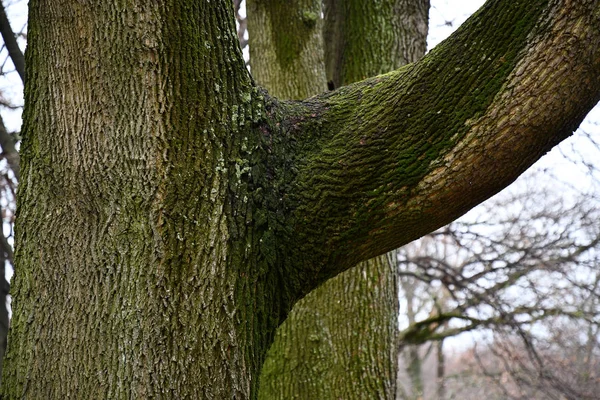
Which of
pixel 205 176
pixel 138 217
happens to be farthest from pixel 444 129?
pixel 138 217

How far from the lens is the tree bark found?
1980 mm

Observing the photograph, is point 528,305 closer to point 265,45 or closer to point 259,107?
point 265,45

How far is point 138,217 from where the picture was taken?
6.82 ft

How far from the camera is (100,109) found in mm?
2156

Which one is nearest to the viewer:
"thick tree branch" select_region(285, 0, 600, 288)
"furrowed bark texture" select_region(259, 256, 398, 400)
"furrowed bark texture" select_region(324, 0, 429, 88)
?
"thick tree branch" select_region(285, 0, 600, 288)

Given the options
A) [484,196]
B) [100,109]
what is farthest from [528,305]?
[100,109]

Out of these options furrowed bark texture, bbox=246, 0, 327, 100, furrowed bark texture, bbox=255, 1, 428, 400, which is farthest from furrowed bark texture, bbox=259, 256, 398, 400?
furrowed bark texture, bbox=246, 0, 327, 100

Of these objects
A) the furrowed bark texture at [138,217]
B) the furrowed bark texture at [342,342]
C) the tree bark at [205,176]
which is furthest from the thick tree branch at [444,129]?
the furrowed bark texture at [342,342]

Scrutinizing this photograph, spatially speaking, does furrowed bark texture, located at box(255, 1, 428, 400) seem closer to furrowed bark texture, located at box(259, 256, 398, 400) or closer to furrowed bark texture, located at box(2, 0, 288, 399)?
furrowed bark texture, located at box(259, 256, 398, 400)

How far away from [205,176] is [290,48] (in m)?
2.60

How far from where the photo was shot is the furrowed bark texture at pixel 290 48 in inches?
175

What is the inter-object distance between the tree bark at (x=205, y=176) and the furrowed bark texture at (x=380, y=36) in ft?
7.09

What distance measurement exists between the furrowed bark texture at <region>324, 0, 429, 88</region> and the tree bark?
216cm

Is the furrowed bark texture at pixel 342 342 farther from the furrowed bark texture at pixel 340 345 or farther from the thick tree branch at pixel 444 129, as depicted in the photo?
Answer: the thick tree branch at pixel 444 129
